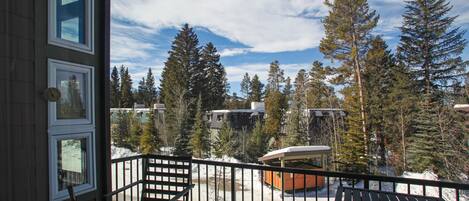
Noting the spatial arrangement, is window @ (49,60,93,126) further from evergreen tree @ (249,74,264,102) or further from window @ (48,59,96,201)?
evergreen tree @ (249,74,264,102)

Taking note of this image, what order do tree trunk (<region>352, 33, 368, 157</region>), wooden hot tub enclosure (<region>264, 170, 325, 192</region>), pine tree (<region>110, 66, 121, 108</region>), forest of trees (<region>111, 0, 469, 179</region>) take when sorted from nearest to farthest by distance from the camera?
wooden hot tub enclosure (<region>264, 170, 325, 192</region>), forest of trees (<region>111, 0, 469, 179</region>), tree trunk (<region>352, 33, 368, 157</region>), pine tree (<region>110, 66, 121, 108</region>)

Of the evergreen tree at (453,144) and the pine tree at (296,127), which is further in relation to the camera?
the pine tree at (296,127)

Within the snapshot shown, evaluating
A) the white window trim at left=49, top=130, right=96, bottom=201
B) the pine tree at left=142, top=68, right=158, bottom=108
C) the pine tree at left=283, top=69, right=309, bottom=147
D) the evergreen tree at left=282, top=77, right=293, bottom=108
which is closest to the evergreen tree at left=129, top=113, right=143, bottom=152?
the pine tree at left=283, top=69, right=309, bottom=147

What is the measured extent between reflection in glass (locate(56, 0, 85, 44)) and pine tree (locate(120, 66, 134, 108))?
22760 millimetres

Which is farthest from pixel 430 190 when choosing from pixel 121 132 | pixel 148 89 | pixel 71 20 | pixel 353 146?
pixel 148 89

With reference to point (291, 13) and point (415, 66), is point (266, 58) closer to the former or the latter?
point (415, 66)

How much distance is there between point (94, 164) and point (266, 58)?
18.8 metres

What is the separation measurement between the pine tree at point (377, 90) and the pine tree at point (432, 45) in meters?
Result: 1.13

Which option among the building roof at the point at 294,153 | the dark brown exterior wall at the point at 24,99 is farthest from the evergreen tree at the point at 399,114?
the dark brown exterior wall at the point at 24,99

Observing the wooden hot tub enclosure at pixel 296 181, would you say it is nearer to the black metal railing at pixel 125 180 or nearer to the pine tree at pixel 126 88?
the black metal railing at pixel 125 180

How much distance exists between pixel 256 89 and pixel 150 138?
13.7 m

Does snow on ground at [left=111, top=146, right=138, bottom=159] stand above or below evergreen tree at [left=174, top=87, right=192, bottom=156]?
below

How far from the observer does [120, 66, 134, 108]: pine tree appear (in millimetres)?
24180

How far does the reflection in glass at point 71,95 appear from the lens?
2.05 m
